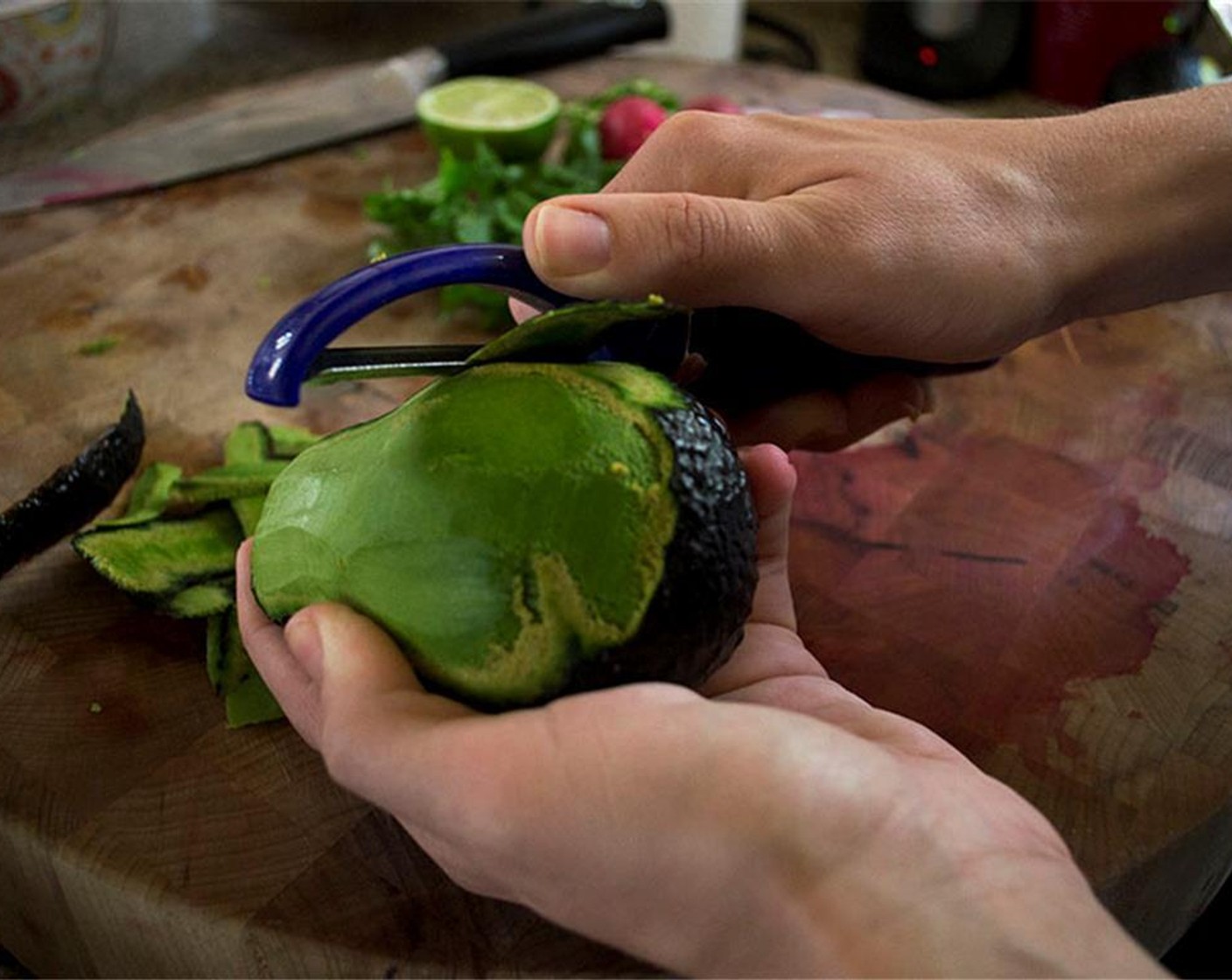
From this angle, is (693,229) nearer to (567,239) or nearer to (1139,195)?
(567,239)

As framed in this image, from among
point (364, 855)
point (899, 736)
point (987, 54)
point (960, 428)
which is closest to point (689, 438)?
point (899, 736)

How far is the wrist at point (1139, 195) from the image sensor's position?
42.5 inches

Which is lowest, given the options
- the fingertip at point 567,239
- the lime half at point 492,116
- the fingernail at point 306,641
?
the lime half at point 492,116

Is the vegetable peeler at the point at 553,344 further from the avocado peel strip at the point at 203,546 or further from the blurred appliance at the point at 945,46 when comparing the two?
the blurred appliance at the point at 945,46

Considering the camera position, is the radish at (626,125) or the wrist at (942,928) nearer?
the wrist at (942,928)

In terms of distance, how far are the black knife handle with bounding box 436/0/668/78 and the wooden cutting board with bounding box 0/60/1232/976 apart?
0.42 metres

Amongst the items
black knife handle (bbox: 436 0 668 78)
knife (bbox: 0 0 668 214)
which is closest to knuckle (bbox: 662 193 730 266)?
knife (bbox: 0 0 668 214)

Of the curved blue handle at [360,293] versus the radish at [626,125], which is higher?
the curved blue handle at [360,293]

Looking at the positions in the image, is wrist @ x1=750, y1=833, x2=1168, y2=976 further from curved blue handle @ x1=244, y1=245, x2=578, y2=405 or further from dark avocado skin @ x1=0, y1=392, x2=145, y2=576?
dark avocado skin @ x1=0, y1=392, x2=145, y2=576

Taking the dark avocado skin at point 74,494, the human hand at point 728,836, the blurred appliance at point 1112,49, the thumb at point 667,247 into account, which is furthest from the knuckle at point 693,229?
the blurred appliance at point 1112,49

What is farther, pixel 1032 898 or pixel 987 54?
pixel 987 54

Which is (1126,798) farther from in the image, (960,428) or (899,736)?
(960,428)

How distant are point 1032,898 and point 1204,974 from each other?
2.61ft

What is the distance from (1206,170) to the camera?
3.65 feet
